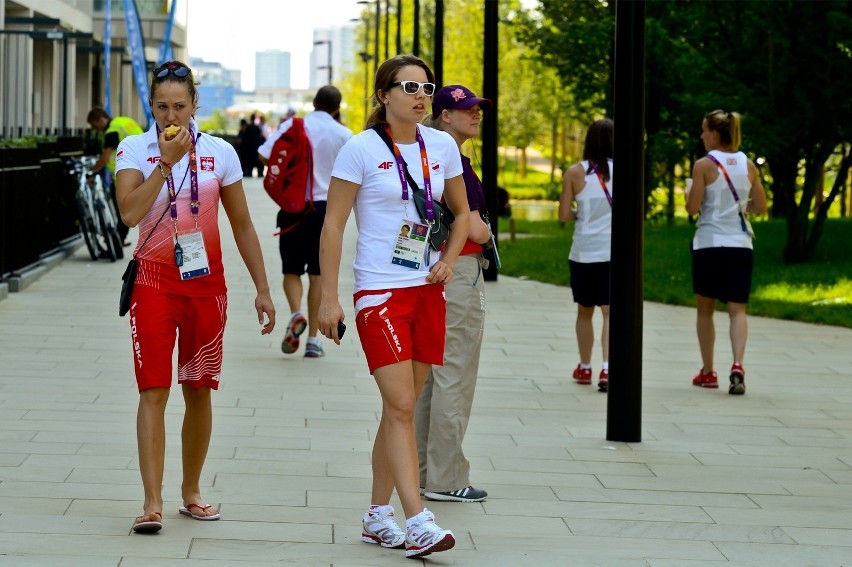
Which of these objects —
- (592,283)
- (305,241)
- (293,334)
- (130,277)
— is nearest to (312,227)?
(305,241)

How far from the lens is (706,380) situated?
1016cm

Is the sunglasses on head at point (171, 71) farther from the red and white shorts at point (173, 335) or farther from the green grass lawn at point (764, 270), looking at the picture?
the green grass lawn at point (764, 270)

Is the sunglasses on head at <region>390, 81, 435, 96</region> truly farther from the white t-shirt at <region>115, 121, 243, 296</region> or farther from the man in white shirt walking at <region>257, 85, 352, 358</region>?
the man in white shirt walking at <region>257, 85, 352, 358</region>

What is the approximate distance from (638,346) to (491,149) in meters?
10.8

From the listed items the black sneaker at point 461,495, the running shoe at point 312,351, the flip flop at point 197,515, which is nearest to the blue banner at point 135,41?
the running shoe at point 312,351

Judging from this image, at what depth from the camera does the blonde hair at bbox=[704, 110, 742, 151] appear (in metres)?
9.86

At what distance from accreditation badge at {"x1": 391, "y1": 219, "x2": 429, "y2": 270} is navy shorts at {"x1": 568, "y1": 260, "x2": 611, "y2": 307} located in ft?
15.1

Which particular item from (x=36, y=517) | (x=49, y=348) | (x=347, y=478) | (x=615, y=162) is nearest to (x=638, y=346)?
(x=615, y=162)

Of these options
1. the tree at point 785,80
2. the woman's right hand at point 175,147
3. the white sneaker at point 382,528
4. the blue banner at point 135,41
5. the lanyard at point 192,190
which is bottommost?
the white sneaker at point 382,528

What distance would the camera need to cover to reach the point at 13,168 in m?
14.4

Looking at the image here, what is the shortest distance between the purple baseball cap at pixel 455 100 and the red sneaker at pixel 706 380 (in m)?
4.08

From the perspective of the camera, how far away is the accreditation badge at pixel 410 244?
5.52 m

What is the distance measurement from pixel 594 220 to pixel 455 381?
362 centimetres

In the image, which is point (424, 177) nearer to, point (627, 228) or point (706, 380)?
point (627, 228)
